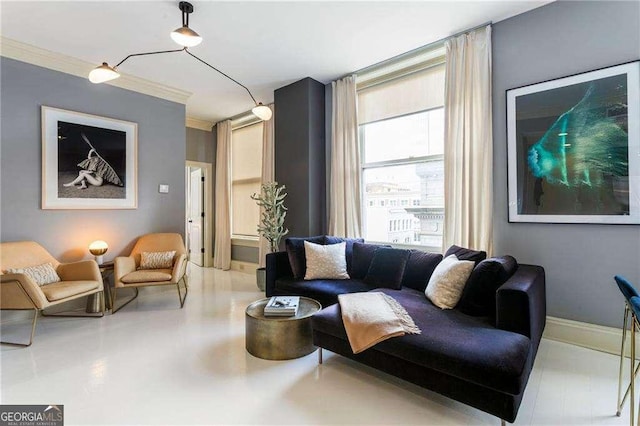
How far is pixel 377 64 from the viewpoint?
385cm

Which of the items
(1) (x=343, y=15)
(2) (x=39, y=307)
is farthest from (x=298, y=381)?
(1) (x=343, y=15)

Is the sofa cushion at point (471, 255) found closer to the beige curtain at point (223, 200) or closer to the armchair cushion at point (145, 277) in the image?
the armchair cushion at point (145, 277)

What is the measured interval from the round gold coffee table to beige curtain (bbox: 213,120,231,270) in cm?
381

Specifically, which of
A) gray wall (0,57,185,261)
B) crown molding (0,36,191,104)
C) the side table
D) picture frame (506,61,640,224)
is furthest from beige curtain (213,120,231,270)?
picture frame (506,61,640,224)

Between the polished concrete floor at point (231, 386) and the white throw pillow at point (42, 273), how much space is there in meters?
0.53

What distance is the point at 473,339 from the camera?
5.78 feet

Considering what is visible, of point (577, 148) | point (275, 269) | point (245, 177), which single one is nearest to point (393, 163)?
point (577, 148)

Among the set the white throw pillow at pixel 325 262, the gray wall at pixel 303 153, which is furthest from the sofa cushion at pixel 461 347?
the gray wall at pixel 303 153

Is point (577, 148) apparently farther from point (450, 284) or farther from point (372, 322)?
point (372, 322)

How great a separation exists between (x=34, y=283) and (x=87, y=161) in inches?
69.8

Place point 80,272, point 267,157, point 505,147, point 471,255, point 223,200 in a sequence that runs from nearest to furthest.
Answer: point 471,255
point 505,147
point 80,272
point 267,157
point 223,200

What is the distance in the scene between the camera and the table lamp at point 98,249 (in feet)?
12.1

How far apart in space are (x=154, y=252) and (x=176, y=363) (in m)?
2.20

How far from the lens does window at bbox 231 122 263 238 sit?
5691 millimetres
